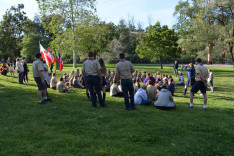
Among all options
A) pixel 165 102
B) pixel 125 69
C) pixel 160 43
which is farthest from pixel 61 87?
pixel 160 43

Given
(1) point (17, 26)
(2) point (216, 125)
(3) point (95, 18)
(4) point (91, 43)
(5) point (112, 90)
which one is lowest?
(2) point (216, 125)

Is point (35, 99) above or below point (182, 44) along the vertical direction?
below

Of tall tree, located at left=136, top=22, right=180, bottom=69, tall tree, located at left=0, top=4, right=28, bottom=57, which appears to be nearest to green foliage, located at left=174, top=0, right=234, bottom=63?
tall tree, located at left=136, top=22, right=180, bottom=69

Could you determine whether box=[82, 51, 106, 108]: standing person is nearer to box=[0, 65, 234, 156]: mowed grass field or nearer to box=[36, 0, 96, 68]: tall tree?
box=[0, 65, 234, 156]: mowed grass field

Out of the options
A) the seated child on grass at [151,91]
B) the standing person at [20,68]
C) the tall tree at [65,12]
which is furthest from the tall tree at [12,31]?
the seated child on grass at [151,91]

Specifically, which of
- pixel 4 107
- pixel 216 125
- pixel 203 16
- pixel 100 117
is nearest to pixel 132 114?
pixel 100 117

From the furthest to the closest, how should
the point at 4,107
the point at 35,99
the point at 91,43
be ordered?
the point at 91,43 → the point at 35,99 → the point at 4,107

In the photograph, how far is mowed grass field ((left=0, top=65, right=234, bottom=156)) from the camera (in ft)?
13.9

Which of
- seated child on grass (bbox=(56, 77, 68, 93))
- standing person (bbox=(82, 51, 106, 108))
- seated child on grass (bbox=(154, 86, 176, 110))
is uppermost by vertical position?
standing person (bbox=(82, 51, 106, 108))

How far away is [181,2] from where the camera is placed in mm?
55125

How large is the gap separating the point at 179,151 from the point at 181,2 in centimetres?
5805

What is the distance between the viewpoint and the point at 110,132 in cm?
512

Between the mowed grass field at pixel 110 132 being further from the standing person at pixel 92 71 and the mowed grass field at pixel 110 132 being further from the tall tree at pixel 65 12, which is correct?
the tall tree at pixel 65 12

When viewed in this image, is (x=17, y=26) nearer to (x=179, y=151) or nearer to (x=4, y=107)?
(x=4, y=107)
